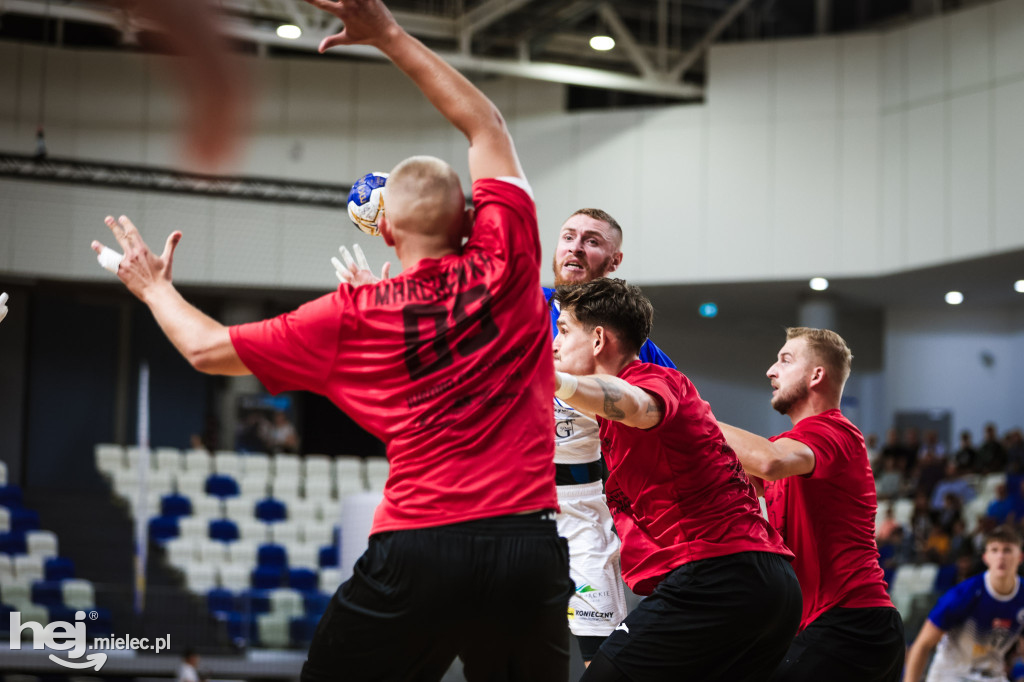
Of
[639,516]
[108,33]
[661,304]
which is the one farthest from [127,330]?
[639,516]

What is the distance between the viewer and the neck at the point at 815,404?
182 inches

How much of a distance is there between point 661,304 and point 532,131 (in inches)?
189

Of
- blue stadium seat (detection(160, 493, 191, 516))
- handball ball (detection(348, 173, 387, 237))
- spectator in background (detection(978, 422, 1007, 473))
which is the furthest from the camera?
spectator in background (detection(978, 422, 1007, 473))

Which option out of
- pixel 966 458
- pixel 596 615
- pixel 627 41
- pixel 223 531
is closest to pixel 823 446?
pixel 596 615

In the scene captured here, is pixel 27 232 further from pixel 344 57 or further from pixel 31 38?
pixel 344 57

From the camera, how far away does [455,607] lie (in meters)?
2.79

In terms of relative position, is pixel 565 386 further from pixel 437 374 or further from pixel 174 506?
pixel 174 506

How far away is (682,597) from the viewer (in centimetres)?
392

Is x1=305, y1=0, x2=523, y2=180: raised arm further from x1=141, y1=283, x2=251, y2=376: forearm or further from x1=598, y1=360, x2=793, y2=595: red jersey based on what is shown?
x1=598, y1=360, x2=793, y2=595: red jersey

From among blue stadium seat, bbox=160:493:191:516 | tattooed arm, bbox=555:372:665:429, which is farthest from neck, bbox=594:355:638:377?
blue stadium seat, bbox=160:493:191:516

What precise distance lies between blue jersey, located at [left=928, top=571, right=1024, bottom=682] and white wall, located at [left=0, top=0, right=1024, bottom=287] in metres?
13.4

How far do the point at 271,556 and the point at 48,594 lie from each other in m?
3.33

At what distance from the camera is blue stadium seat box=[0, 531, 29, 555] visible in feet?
52.7

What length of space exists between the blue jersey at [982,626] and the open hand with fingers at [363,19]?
5.89 m
